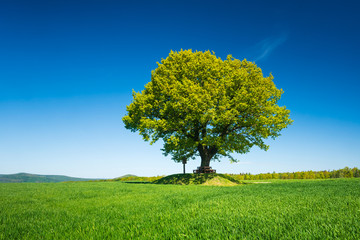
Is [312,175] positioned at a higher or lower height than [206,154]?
lower

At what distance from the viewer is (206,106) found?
2016cm

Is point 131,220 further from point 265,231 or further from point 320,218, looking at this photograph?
point 320,218

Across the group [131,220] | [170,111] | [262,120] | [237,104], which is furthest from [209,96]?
[131,220]

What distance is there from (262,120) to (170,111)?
954 centimetres

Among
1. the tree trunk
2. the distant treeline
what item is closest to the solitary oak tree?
the tree trunk

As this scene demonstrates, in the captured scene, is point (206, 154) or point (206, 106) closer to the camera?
point (206, 106)

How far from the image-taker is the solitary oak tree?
67.3 feet

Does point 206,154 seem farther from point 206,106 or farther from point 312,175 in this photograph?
point 312,175

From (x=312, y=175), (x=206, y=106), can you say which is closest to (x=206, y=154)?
(x=206, y=106)

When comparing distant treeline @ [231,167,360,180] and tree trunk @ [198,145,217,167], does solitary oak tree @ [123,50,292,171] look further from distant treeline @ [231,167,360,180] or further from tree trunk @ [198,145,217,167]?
distant treeline @ [231,167,360,180]

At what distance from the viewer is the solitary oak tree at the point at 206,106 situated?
20.5m

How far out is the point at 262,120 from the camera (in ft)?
67.6

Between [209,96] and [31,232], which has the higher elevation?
[209,96]

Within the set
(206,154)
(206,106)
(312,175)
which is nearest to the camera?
(206,106)
